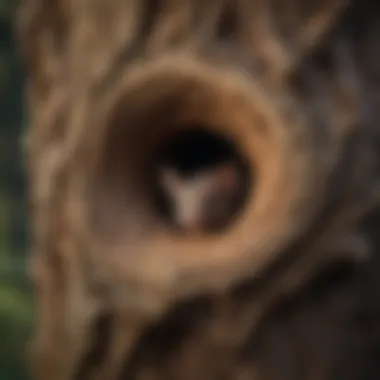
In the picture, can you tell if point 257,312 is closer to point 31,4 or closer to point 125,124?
point 125,124

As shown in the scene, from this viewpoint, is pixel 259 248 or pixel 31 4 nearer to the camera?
pixel 259 248

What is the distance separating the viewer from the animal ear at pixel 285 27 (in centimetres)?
79

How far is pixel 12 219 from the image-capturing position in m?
1.59

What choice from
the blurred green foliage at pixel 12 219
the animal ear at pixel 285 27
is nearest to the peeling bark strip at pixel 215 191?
the animal ear at pixel 285 27

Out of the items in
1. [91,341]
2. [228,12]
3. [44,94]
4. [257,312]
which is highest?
[228,12]

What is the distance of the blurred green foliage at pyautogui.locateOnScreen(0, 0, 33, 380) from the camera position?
5.04ft

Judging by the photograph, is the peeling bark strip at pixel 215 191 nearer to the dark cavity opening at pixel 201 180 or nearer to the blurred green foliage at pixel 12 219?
the dark cavity opening at pixel 201 180

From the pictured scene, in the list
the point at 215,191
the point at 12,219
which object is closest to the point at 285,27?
the point at 215,191

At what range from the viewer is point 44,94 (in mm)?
937

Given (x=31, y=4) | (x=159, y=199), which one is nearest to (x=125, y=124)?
(x=159, y=199)

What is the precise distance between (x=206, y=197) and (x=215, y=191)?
0.4 inches

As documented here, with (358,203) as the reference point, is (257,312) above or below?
below

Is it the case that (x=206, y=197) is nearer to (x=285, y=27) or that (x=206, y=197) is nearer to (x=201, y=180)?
(x=201, y=180)

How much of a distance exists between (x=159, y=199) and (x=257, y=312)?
0.54 ft
